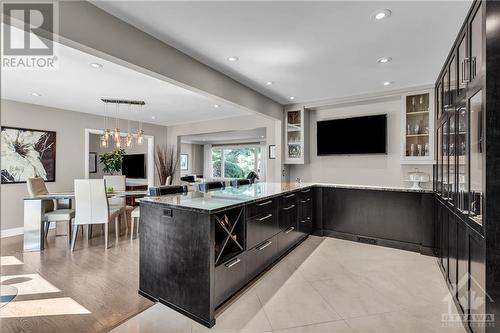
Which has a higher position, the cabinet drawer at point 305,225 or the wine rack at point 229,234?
the wine rack at point 229,234

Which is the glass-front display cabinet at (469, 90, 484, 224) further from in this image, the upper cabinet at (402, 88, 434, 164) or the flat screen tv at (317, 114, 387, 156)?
the flat screen tv at (317, 114, 387, 156)

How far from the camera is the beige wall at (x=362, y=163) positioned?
4395mm

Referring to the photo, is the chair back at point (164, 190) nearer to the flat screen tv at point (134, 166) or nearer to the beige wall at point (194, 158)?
the flat screen tv at point (134, 166)

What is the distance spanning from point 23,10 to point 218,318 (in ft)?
8.78

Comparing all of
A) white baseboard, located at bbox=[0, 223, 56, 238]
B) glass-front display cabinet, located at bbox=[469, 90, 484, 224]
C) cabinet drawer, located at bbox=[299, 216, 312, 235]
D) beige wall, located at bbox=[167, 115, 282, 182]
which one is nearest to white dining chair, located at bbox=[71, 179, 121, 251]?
white baseboard, located at bbox=[0, 223, 56, 238]

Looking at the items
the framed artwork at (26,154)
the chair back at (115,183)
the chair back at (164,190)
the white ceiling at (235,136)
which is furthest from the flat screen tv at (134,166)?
the chair back at (164,190)

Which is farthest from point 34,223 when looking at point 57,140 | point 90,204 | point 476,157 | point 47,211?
point 476,157

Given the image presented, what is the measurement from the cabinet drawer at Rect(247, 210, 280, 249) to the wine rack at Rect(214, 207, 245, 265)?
0.09 metres

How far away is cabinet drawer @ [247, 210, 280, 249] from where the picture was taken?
242cm

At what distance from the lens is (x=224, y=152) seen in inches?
480

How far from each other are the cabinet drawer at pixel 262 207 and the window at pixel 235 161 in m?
8.30

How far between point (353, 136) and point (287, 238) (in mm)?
2571

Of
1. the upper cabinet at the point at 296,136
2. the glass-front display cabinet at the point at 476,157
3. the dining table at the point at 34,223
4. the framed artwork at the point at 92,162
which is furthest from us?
the framed artwork at the point at 92,162

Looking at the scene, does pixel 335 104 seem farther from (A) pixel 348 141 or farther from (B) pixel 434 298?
(B) pixel 434 298
